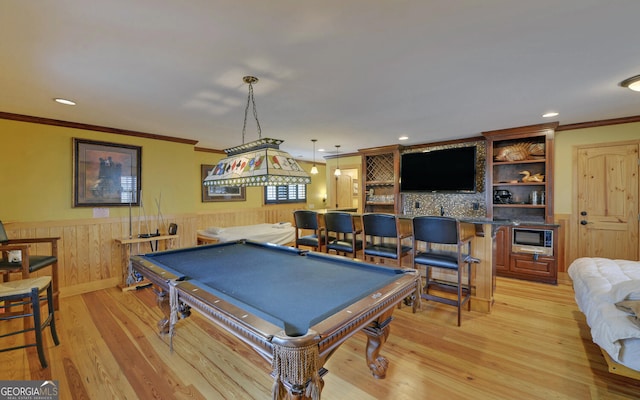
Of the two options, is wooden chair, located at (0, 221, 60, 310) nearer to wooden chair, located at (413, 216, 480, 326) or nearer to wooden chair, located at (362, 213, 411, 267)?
wooden chair, located at (362, 213, 411, 267)

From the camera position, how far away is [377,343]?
198 cm

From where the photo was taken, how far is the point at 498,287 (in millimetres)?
3938

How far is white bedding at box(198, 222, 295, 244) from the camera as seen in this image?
496cm

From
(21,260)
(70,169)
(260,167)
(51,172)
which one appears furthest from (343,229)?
(51,172)

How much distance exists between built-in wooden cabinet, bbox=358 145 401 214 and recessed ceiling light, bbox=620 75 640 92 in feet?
11.5

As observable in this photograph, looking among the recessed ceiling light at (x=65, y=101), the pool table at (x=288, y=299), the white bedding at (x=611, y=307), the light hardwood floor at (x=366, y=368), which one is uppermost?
the recessed ceiling light at (x=65, y=101)

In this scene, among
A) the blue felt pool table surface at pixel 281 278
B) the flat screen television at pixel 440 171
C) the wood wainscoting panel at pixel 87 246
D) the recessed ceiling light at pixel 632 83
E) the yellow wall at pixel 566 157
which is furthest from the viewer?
the flat screen television at pixel 440 171

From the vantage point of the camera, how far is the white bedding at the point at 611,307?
1713 millimetres

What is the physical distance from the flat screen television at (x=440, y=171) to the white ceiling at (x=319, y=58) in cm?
141

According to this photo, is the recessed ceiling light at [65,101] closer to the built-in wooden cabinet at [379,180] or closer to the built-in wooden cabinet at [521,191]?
the built-in wooden cabinet at [379,180]

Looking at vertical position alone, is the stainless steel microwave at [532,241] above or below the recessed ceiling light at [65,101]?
below

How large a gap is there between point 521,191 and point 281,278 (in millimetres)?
4529

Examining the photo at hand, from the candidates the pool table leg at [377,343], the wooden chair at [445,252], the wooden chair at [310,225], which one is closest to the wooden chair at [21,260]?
the wooden chair at [310,225]

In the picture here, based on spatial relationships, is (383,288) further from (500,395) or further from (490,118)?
(490,118)
